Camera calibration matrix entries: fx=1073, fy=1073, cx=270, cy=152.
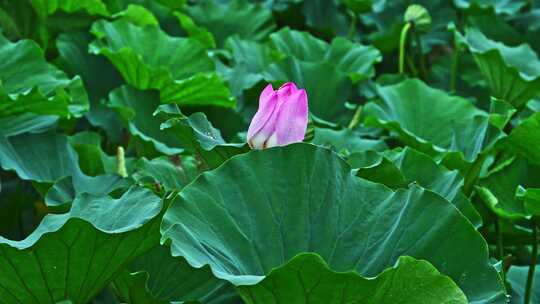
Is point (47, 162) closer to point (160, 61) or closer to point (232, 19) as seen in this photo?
point (160, 61)

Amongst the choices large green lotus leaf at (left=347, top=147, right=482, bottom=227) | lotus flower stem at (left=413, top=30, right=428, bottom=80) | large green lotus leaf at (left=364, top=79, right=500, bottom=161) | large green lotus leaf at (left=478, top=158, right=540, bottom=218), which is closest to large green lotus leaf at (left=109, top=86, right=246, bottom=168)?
large green lotus leaf at (left=347, top=147, right=482, bottom=227)

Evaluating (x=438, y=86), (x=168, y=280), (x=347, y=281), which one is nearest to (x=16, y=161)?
(x=168, y=280)

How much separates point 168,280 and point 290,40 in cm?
109

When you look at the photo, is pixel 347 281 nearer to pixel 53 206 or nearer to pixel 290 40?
pixel 53 206

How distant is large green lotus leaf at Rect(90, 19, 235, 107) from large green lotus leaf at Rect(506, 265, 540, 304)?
0.58 m

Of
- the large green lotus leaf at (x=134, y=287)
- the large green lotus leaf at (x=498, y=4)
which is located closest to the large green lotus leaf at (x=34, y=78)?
the large green lotus leaf at (x=134, y=287)

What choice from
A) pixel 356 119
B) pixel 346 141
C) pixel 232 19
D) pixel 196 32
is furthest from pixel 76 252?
pixel 232 19

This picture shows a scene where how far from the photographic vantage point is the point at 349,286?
0.98 meters

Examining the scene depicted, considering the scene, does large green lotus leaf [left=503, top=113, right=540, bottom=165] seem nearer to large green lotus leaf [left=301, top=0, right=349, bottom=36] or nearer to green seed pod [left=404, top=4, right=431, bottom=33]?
green seed pod [left=404, top=4, right=431, bottom=33]

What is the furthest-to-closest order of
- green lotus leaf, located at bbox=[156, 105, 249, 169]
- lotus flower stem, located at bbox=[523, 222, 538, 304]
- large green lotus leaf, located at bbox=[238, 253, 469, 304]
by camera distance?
lotus flower stem, located at bbox=[523, 222, 538, 304] < green lotus leaf, located at bbox=[156, 105, 249, 169] < large green lotus leaf, located at bbox=[238, 253, 469, 304]

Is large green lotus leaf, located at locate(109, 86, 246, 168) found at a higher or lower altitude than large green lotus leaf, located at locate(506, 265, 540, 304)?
higher

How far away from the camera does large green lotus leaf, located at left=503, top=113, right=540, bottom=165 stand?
5.07ft

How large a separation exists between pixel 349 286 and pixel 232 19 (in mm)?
1557

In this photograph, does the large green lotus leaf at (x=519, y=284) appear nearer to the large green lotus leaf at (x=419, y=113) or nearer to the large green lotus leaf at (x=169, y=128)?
the large green lotus leaf at (x=419, y=113)
